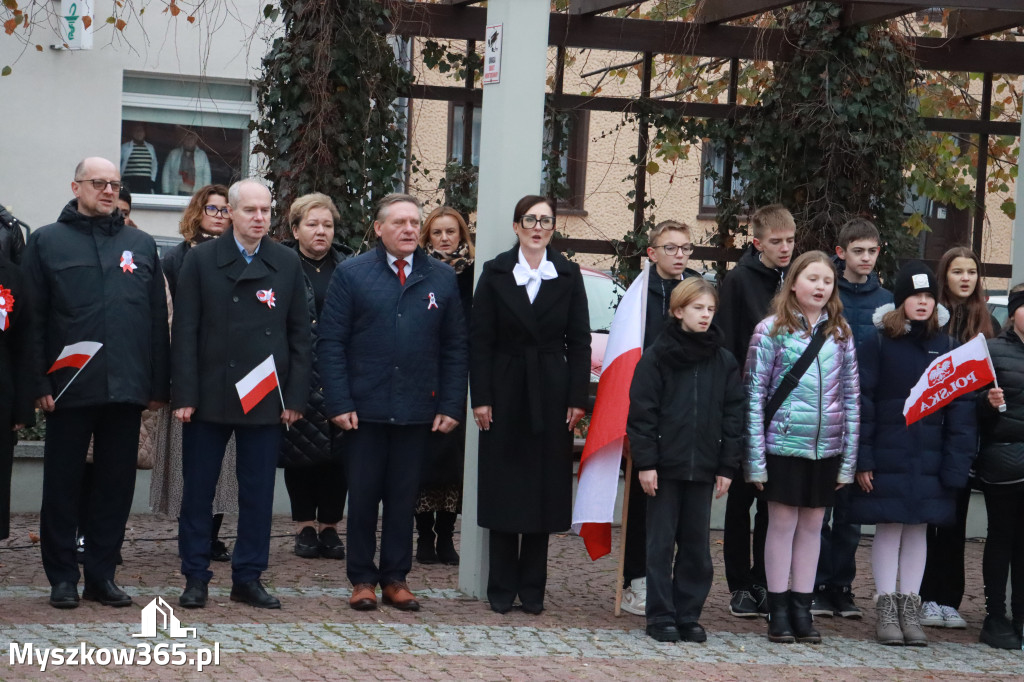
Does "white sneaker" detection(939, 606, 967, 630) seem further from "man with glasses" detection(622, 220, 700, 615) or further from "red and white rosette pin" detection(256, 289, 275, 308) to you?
"red and white rosette pin" detection(256, 289, 275, 308)

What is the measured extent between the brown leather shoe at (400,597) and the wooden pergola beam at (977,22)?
19.1ft

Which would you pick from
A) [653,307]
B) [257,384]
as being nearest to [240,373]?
[257,384]

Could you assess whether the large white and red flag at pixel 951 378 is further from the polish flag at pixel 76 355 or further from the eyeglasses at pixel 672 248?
the polish flag at pixel 76 355

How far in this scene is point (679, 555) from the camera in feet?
22.3

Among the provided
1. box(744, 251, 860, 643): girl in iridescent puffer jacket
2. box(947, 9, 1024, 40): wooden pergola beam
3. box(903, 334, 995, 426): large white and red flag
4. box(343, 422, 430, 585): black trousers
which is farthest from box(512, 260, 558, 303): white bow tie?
box(947, 9, 1024, 40): wooden pergola beam

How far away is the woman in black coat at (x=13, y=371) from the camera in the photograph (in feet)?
21.4

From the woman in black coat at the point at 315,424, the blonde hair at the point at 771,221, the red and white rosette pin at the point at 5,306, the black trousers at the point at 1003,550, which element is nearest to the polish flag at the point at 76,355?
the red and white rosette pin at the point at 5,306

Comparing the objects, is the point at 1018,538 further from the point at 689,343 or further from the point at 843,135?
the point at 843,135

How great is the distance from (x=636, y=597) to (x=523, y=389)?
1211 millimetres

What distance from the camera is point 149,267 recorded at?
6.88 meters

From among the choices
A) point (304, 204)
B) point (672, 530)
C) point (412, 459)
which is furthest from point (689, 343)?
point (304, 204)

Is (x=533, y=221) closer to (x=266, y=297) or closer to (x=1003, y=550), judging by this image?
(x=266, y=297)

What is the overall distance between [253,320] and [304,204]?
4.47ft

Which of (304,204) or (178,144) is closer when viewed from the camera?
(304,204)
